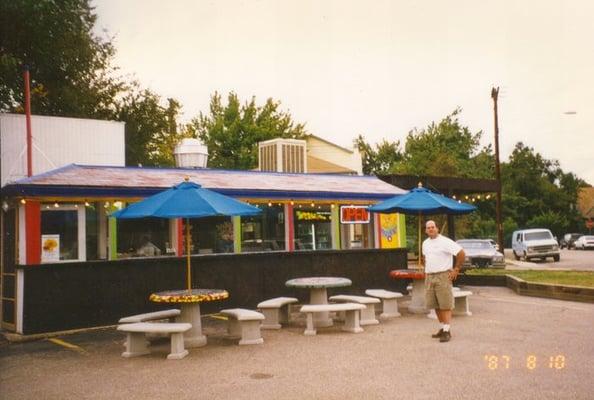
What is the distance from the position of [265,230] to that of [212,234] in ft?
4.34

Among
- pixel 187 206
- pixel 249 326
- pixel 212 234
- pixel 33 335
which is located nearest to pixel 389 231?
pixel 212 234

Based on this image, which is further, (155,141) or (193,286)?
(155,141)

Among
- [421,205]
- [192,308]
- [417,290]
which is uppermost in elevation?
[421,205]

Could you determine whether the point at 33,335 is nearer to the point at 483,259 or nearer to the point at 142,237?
the point at 142,237

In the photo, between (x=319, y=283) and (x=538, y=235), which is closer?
(x=319, y=283)

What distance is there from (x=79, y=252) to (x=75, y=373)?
4.20 metres

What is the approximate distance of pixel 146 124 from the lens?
30703 millimetres

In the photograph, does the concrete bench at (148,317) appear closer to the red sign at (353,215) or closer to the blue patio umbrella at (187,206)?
the blue patio umbrella at (187,206)

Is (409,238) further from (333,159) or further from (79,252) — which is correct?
(79,252)

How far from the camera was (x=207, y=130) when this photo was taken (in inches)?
1742

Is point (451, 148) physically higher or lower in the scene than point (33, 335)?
higher

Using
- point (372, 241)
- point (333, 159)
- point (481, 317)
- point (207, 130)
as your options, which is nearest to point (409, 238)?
point (333, 159)

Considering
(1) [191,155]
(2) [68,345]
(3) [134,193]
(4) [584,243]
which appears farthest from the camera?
(4) [584,243]

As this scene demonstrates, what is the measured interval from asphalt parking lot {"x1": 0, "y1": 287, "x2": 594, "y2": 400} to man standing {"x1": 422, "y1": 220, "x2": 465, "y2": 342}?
0.37 meters
